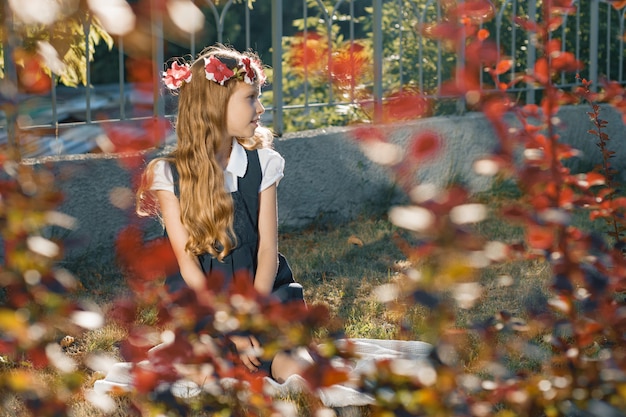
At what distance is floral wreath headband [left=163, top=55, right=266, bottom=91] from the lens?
318 centimetres

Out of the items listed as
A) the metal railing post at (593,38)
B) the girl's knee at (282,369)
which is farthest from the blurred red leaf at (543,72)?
the metal railing post at (593,38)

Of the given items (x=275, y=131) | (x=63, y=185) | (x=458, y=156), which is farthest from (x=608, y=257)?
(x=458, y=156)

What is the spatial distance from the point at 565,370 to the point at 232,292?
0.55m

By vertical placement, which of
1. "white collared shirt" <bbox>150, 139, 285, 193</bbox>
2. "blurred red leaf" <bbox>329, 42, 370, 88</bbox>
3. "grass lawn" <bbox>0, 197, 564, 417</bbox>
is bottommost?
"grass lawn" <bbox>0, 197, 564, 417</bbox>

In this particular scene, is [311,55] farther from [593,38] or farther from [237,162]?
[237,162]

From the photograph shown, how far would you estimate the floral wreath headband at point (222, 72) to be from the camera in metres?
3.18

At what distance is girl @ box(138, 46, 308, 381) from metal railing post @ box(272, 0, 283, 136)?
81.8 inches

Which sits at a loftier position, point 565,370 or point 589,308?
point 589,308

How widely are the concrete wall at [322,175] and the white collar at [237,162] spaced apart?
0.81 m

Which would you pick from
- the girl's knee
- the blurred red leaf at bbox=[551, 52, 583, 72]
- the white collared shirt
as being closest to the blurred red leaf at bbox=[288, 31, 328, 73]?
the white collared shirt

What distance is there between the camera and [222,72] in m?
3.19

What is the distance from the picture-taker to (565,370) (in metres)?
1.55

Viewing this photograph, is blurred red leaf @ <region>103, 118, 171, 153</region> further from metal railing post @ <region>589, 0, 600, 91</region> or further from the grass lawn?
metal railing post @ <region>589, 0, 600, 91</region>

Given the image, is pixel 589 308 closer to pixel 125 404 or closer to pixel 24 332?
pixel 24 332
